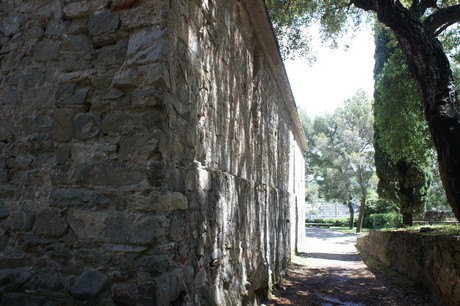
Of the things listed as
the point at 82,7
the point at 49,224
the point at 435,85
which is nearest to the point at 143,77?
the point at 82,7

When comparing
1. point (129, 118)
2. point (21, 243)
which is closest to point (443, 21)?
point (129, 118)

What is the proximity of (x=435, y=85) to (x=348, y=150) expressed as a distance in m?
30.2

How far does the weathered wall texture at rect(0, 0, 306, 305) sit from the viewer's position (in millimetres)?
2660

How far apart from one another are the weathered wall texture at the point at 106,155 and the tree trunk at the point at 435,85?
3824mm

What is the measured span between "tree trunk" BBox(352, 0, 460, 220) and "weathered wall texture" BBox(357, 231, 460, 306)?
2.00ft

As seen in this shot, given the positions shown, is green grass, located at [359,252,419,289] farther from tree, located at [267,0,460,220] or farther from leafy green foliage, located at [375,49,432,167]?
leafy green foliage, located at [375,49,432,167]

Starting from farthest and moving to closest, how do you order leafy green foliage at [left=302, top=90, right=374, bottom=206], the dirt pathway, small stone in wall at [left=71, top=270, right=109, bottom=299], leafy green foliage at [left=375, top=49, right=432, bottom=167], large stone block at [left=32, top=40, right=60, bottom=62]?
leafy green foliage at [left=302, top=90, right=374, bottom=206], leafy green foliage at [left=375, top=49, right=432, bottom=167], the dirt pathway, large stone block at [left=32, top=40, right=60, bottom=62], small stone in wall at [left=71, top=270, right=109, bottom=299]

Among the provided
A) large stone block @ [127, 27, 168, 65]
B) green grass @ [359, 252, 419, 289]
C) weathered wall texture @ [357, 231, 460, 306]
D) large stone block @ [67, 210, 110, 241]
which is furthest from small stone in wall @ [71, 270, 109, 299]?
green grass @ [359, 252, 419, 289]

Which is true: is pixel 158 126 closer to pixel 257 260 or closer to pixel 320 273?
pixel 257 260

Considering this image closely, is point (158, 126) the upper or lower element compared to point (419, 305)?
upper

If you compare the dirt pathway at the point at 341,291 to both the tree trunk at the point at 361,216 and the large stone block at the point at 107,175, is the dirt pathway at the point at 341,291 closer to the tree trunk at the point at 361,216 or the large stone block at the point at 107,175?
the large stone block at the point at 107,175

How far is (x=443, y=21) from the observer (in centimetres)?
726

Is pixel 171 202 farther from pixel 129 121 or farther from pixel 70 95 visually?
pixel 70 95

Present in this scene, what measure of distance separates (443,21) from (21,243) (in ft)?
25.9
